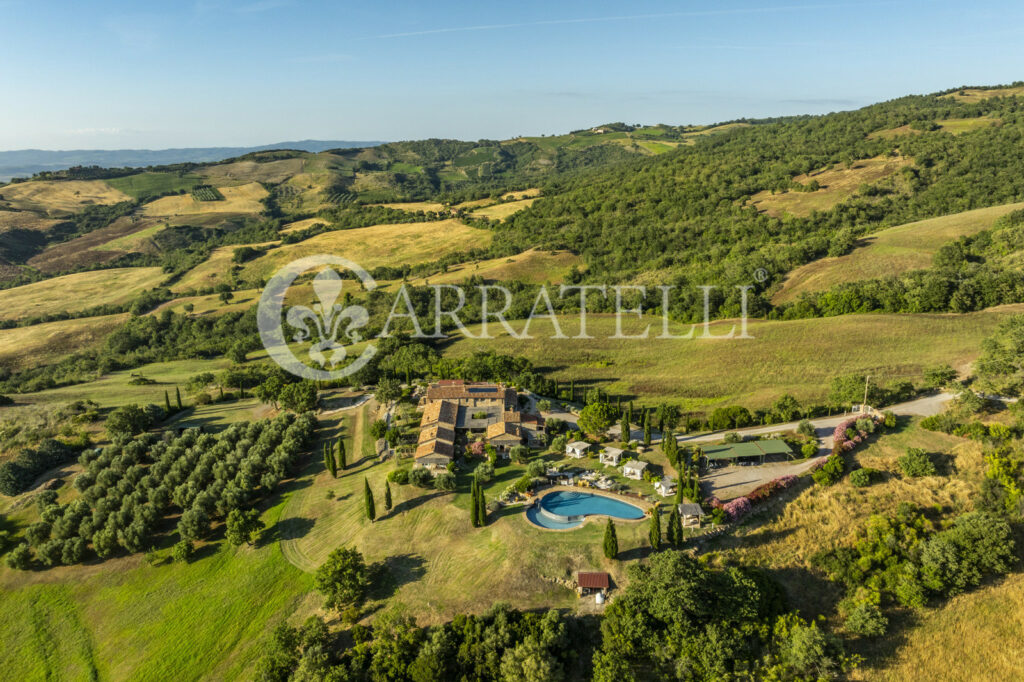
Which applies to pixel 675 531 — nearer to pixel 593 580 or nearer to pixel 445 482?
pixel 593 580

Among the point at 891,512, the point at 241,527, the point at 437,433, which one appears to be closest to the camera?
the point at 891,512

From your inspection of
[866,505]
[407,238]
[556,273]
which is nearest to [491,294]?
[556,273]

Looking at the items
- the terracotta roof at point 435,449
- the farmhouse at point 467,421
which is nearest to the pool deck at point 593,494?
the farmhouse at point 467,421

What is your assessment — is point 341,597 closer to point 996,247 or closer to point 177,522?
point 177,522

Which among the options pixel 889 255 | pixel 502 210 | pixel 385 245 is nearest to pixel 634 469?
pixel 889 255

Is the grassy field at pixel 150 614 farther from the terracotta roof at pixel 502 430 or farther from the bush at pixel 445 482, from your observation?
the terracotta roof at pixel 502 430

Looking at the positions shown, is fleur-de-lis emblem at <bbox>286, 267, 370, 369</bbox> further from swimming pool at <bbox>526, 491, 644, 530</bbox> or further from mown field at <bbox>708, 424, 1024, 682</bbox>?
mown field at <bbox>708, 424, 1024, 682</bbox>

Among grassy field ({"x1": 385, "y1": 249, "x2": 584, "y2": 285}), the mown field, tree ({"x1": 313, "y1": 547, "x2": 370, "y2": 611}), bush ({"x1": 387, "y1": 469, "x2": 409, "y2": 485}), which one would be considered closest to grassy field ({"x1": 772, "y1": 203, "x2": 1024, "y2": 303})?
the mown field
